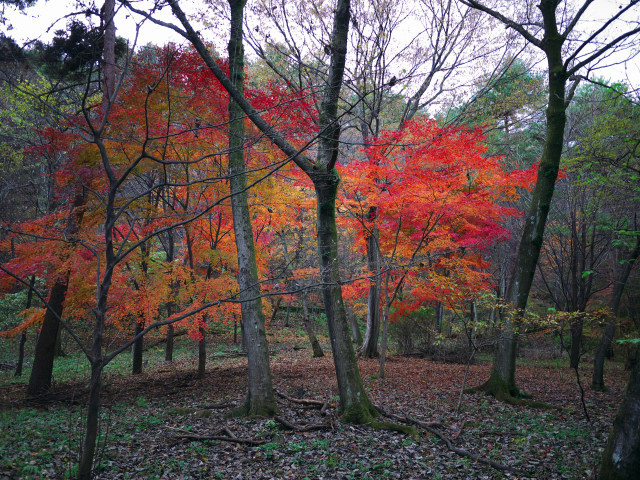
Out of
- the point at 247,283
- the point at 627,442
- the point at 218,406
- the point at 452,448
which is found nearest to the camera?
the point at 627,442

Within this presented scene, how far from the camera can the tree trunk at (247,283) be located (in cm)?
638

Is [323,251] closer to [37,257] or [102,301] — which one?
[102,301]

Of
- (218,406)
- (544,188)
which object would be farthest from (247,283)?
Result: (544,188)

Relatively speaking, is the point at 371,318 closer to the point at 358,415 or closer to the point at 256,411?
the point at 358,415

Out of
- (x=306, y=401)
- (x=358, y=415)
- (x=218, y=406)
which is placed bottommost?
(x=218, y=406)

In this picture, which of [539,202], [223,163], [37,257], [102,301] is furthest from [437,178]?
[37,257]

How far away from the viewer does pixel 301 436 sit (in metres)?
5.56

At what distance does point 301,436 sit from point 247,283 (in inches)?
99.8

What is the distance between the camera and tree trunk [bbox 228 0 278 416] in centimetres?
638

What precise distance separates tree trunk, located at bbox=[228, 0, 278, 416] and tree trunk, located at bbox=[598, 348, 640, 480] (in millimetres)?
4588

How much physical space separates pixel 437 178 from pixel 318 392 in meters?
5.81

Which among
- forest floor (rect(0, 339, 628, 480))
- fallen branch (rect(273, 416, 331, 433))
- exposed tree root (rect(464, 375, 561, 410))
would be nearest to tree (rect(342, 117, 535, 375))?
exposed tree root (rect(464, 375, 561, 410))

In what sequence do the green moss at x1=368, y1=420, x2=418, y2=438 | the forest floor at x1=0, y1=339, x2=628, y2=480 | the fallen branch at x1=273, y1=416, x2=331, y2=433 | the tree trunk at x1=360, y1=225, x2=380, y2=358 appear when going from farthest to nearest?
1. the tree trunk at x1=360, y1=225, x2=380, y2=358
2. the fallen branch at x1=273, y1=416, x2=331, y2=433
3. the green moss at x1=368, y1=420, x2=418, y2=438
4. the forest floor at x1=0, y1=339, x2=628, y2=480

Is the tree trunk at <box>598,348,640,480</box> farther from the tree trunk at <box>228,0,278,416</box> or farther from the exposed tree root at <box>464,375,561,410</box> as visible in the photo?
the tree trunk at <box>228,0,278,416</box>
